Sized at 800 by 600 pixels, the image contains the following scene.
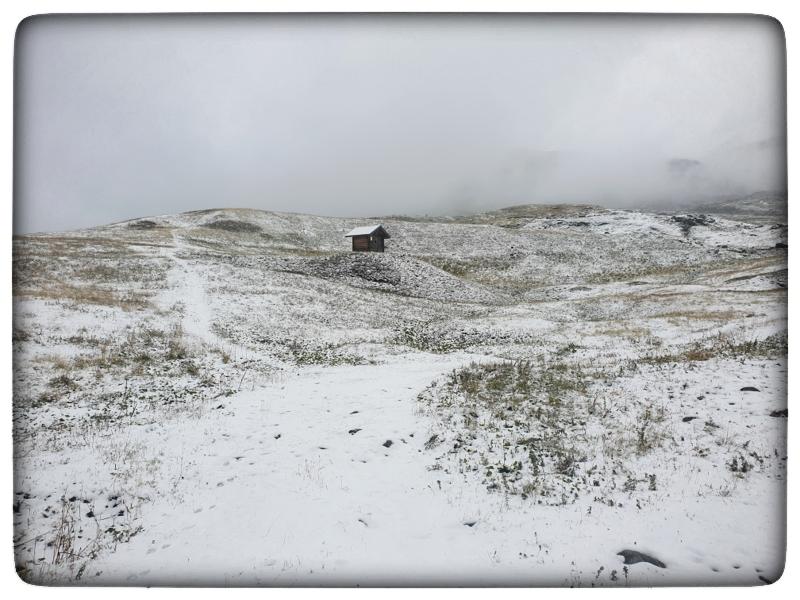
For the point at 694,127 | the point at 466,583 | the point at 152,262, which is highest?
the point at 694,127

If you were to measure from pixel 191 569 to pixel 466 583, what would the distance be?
389cm

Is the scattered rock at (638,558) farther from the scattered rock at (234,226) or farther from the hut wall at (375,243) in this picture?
the scattered rock at (234,226)

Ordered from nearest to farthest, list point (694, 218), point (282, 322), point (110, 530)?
point (110, 530) → point (282, 322) → point (694, 218)

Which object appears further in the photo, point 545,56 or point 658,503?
point 545,56

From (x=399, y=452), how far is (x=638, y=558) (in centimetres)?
421

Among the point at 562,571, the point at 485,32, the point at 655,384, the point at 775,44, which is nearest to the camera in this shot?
the point at 562,571

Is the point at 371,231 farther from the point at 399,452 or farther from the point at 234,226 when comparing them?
the point at 399,452

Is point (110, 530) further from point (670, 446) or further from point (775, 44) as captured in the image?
point (775, 44)

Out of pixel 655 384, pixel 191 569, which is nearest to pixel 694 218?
pixel 655 384

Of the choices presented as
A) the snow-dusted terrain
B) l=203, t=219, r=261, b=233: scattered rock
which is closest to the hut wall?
l=203, t=219, r=261, b=233: scattered rock

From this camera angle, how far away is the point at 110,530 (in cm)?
572

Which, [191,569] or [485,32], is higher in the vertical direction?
[485,32]

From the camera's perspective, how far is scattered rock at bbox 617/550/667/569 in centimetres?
504

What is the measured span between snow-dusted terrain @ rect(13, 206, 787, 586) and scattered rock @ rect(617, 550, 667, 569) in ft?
0.21
